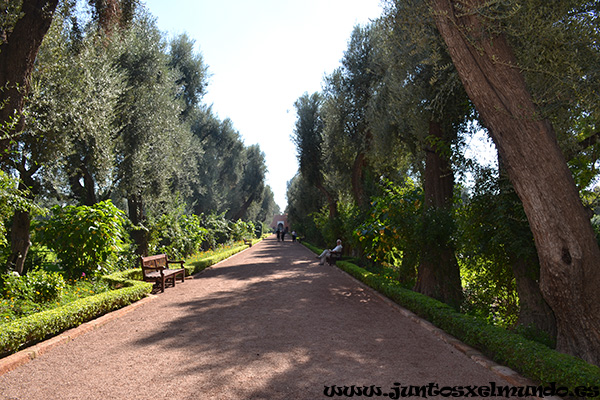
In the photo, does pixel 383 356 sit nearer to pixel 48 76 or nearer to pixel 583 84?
pixel 583 84

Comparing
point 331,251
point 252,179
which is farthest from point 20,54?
point 252,179

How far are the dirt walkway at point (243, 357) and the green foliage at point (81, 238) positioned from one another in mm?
2146

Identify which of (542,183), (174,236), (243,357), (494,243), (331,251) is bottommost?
(243,357)

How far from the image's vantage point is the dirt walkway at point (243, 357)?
370 cm

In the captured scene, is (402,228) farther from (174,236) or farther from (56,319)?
(174,236)

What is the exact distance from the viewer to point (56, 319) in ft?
17.8

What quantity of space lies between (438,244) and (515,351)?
11.6 feet

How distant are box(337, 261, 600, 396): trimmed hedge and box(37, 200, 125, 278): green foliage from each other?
6966 mm

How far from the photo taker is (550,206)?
159 inches

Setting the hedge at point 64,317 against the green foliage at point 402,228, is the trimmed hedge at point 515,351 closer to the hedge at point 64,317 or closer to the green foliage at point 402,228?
the green foliage at point 402,228

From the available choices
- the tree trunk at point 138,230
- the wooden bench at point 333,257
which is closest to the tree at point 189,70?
the tree trunk at point 138,230

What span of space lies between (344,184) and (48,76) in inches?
474

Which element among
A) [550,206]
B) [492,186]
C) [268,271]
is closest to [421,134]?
[492,186]

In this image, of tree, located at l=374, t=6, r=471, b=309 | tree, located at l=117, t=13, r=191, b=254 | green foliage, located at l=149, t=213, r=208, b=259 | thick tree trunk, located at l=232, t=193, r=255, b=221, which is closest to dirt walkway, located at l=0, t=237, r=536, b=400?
tree, located at l=374, t=6, r=471, b=309
